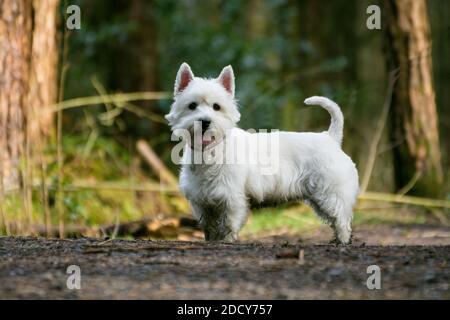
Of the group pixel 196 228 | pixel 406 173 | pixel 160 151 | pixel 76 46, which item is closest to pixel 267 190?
pixel 196 228

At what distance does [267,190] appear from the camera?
23.0 ft

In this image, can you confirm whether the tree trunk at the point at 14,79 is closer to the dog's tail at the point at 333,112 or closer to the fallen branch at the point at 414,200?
the dog's tail at the point at 333,112

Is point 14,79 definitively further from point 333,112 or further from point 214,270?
point 214,270

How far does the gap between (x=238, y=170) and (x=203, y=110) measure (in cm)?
63

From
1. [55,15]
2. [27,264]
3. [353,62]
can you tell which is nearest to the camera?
[27,264]

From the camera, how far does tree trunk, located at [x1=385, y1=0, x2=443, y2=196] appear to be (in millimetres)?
10883

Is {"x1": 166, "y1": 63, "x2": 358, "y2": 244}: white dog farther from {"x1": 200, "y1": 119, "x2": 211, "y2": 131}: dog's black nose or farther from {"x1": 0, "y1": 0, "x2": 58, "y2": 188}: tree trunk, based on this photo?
{"x1": 0, "y1": 0, "x2": 58, "y2": 188}: tree trunk

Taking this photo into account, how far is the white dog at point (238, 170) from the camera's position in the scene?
6601 millimetres

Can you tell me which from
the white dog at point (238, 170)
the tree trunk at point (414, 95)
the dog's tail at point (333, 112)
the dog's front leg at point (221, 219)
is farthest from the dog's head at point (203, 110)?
the tree trunk at point (414, 95)

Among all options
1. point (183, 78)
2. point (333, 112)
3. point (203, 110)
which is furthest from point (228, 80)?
point (333, 112)

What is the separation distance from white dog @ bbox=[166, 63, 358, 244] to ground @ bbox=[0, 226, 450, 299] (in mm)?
782

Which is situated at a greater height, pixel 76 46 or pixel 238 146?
pixel 76 46
